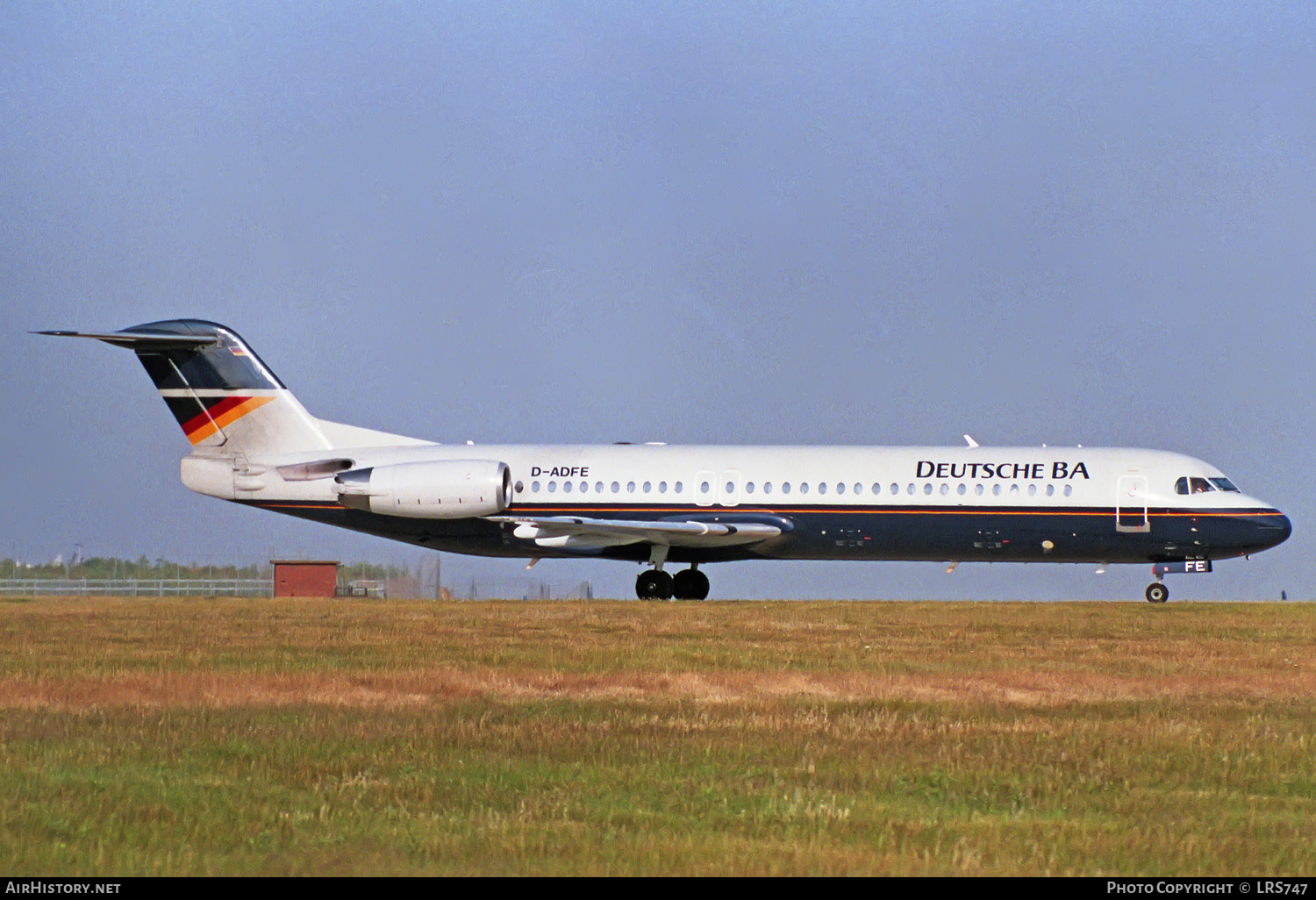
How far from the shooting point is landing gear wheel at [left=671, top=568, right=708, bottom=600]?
35.7 metres

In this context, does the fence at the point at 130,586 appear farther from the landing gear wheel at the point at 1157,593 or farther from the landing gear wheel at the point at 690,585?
the landing gear wheel at the point at 1157,593

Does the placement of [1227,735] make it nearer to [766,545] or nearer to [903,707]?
[903,707]

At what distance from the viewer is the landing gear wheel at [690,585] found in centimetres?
3566

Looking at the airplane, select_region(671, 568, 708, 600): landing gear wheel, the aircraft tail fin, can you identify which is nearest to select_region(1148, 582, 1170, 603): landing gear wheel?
the airplane

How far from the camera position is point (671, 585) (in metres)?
35.2

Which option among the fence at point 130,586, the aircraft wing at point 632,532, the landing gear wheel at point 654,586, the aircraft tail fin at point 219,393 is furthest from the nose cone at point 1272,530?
the fence at point 130,586

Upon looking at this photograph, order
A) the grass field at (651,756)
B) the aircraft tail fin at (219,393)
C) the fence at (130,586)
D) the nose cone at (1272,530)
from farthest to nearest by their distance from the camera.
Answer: the fence at (130,586) → the aircraft tail fin at (219,393) → the nose cone at (1272,530) → the grass field at (651,756)

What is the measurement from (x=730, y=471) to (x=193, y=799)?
86.0 ft

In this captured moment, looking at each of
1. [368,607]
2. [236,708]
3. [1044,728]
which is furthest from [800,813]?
[368,607]

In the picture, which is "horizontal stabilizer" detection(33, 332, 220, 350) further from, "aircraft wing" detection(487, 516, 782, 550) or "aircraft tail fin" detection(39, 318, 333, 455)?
"aircraft wing" detection(487, 516, 782, 550)

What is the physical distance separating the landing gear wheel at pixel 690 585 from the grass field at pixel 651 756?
14981mm

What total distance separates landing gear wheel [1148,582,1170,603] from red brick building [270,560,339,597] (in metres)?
23.6

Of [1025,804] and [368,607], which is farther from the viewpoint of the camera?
[368,607]

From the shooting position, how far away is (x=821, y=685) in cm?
1484
